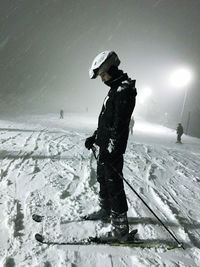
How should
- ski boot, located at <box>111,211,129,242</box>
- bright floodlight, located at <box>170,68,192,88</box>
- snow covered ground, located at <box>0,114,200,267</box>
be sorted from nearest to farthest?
snow covered ground, located at <box>0,114,200,267</box> → ski boot, located at <box>111,211,129,242</box> → bright floodlight, located at <box>170,68,192,88</box>

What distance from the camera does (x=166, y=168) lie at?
9180mm

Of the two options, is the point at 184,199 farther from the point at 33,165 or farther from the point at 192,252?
the point at 33,165

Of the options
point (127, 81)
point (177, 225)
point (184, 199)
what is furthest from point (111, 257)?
point (184, 199)

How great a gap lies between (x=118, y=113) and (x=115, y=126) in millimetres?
174

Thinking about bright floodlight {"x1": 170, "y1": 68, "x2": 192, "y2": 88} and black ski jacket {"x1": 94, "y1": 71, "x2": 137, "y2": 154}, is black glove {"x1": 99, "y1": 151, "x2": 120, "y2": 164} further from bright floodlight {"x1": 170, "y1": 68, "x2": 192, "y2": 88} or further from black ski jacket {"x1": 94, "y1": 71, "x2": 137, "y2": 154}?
bright floodlight {"x1": 170, "y1": 68, "x2": 192, "y2": 88}

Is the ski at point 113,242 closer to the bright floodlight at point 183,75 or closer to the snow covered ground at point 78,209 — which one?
the snow covered ground at point 78,209

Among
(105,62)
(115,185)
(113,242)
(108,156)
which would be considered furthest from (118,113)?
(113,242)

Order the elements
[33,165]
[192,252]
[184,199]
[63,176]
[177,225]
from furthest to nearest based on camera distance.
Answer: [33,165]
[63,176]
[184,199]
[177,225]
[192,252]

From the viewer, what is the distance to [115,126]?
343cm

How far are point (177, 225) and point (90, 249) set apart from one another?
64.9 inches

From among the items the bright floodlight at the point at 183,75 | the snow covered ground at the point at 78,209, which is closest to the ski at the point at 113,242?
the snow covered ground at the point at 78,209

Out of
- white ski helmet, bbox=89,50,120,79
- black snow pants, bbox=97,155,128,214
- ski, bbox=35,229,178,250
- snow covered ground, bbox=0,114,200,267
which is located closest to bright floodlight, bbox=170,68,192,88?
snow covered ground, bbox=0,114,200,267

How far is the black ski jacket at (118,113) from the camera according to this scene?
3378 mm

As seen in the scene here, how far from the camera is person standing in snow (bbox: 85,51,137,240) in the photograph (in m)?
3.40
